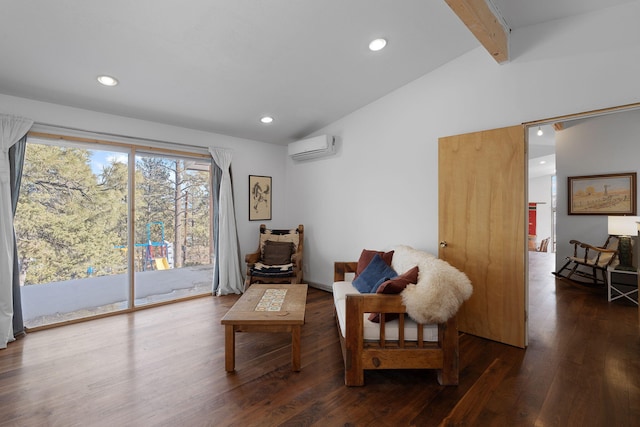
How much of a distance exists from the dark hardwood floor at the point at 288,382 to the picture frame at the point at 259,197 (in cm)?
208

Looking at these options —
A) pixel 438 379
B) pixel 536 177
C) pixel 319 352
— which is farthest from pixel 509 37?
pixel 536 177

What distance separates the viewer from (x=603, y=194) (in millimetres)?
4551

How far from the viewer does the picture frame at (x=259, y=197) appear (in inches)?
184

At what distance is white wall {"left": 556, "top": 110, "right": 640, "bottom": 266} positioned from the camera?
434cm

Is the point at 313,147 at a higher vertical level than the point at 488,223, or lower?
higher

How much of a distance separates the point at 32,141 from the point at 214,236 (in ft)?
7.25

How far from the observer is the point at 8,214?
2703mm

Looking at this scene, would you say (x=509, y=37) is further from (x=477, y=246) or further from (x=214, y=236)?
(x=214, y=236)

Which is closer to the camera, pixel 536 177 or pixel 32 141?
pixel 32 141

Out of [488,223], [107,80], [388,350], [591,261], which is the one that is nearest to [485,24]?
[488,223]

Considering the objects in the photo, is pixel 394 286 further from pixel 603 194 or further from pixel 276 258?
pixel 603 194

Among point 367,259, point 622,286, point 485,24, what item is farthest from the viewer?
point 622,286

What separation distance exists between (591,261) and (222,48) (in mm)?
5705

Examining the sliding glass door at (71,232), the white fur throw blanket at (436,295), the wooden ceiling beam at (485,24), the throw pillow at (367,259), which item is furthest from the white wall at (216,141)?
the wooden ceiling beam at (485,24)
